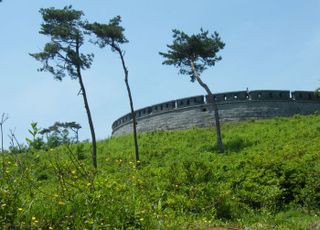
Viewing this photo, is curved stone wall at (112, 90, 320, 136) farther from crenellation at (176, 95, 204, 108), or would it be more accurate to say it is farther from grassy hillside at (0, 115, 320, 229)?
grassy hillside at (0, 115, 320, 229)

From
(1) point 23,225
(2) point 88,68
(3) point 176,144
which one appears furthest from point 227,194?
(2) point 88,68

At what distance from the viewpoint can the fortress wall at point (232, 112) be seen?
104 feet

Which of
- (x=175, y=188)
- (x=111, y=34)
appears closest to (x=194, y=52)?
(x=111, y=34)

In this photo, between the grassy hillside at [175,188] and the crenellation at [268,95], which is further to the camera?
the crenellation at [268,95]

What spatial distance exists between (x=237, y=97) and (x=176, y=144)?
28.1 feet

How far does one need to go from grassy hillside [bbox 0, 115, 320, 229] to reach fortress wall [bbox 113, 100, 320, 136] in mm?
5672

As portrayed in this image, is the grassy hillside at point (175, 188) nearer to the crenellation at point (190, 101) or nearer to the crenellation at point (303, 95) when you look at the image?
the crenellation at point (190, 101)

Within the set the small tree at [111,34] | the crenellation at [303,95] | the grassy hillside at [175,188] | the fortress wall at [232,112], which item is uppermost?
the small tree at [111,34]

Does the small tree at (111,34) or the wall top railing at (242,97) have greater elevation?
Answer: the small tree at (111,34)

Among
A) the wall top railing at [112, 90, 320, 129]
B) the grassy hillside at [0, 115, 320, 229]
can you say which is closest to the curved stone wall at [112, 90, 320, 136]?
the wall top railing at [112, 90, 320, 129]

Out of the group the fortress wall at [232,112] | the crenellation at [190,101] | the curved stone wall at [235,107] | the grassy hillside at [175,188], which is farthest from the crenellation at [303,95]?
the grassy hillside at [175,188]

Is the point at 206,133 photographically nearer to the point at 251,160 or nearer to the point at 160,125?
the point at 160,125

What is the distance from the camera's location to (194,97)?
105 ft

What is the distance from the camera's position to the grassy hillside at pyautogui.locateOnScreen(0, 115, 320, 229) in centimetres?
547
